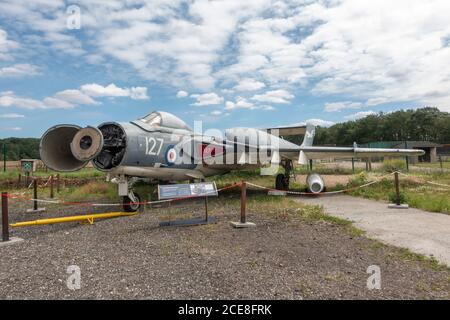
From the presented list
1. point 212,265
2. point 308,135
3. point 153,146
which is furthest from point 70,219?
point 308,135

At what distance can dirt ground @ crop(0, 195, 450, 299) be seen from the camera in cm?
377

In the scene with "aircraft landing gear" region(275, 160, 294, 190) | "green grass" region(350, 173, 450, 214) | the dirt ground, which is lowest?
the dirt ground

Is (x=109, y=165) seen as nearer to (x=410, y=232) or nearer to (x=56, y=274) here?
(x=56, y=274)

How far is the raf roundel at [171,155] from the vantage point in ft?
32.5

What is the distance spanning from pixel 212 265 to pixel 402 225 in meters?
4.70

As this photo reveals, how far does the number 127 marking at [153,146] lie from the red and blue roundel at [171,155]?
0.38m

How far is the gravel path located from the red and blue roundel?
4874mm

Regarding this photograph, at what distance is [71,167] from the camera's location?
27.8 ft

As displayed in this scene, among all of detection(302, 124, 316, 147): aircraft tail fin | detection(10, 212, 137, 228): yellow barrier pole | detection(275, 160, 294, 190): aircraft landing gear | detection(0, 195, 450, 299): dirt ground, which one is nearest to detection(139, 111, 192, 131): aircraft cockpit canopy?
detection(10, 212, 137, 228): yellow barrier pole

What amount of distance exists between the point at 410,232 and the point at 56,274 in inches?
250

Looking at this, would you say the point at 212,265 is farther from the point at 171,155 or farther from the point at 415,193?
the point at 415,193

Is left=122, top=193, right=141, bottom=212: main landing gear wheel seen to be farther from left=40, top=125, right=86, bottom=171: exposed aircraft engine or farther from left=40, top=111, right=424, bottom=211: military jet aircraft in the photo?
left=40, top=125, right=86, bottom=171: exposed aircraft engine

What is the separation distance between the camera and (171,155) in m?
10.0

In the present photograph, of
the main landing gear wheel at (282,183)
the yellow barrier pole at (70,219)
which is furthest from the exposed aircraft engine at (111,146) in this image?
the main landing gear wheel at (282,183)
